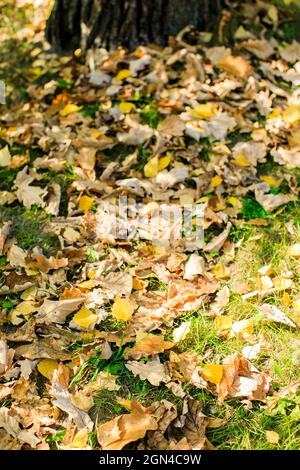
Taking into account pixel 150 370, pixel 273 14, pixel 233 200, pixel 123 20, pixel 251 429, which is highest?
pixel 123 20

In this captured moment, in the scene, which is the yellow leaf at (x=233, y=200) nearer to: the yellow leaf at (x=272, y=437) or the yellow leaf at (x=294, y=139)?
the yellow leaf at (x=294, y=139)

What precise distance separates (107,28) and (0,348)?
8.12ft

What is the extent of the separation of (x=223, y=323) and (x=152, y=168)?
1.16 meters

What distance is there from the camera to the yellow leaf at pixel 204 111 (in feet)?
11.7

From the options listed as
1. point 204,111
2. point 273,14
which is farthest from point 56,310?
point 273,14

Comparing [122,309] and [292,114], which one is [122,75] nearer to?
[292,114]

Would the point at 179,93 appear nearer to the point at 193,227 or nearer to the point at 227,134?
the point at 227,134

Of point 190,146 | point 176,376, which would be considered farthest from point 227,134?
point 176,376

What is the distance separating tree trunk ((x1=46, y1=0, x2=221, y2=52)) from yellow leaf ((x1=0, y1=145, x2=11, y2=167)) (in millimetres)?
1056

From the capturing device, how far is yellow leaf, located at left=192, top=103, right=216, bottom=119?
11.7 ft

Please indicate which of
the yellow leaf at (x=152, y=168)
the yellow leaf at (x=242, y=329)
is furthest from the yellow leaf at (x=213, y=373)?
the yellow leaf at (x=152, y=168)

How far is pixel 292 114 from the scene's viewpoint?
3562mm

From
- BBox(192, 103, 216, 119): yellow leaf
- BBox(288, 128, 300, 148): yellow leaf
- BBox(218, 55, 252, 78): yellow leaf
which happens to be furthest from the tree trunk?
BBox(288, 128, 300, 148): yellow leaf

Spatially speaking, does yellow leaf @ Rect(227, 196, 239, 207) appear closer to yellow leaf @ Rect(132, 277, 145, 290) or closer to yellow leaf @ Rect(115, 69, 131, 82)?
yellow leaf @ Rect(132, 277, 145, 290)
